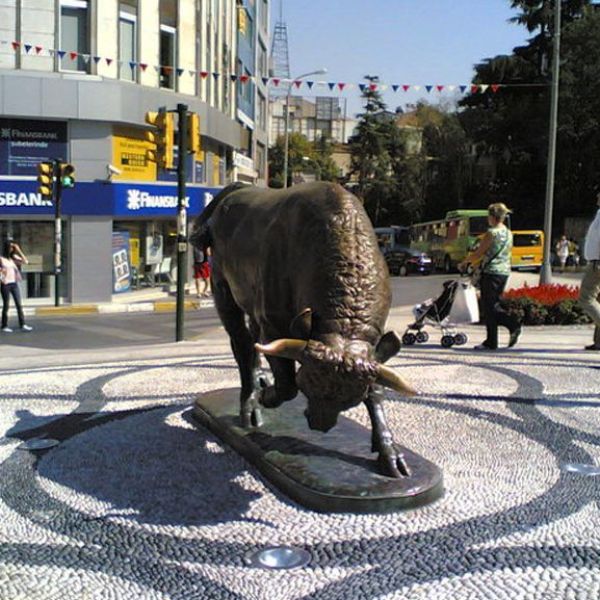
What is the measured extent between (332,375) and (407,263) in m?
36.0

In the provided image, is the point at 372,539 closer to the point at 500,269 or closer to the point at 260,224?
the point at 260,224

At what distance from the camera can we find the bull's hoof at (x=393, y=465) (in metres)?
4.42

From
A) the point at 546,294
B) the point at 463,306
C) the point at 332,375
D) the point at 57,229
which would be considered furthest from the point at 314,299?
the point at 57,229

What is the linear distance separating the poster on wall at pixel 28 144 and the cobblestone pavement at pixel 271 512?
15899mm

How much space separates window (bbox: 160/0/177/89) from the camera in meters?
24.2

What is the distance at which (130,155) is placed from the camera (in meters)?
23.1

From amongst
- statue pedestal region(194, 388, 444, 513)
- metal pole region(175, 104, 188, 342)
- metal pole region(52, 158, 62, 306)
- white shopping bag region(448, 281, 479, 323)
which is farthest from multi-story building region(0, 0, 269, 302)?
statue pedestal region(194, 388, 444, 513)

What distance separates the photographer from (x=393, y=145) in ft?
220

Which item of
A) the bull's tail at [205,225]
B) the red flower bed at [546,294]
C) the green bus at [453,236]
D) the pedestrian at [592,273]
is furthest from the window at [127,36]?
the green bus at [453,236]

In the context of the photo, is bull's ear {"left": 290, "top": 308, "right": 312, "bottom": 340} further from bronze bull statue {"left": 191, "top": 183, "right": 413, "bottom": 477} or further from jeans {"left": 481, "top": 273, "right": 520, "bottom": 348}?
jeans {"left": 481, "top": 273, "right": 520, "bottom": 348}

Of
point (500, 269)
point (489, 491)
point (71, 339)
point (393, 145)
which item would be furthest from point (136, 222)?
point (393, 145)

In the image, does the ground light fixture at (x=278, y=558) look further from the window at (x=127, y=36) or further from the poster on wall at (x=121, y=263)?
the window at (x=127, y=36)

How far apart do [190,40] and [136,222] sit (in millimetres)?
6268

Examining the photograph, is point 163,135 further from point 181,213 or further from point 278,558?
point 278,558
